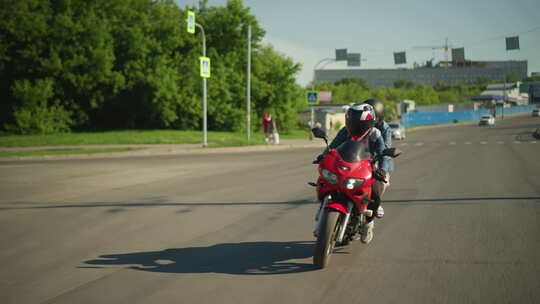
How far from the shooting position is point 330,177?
4.79 metres

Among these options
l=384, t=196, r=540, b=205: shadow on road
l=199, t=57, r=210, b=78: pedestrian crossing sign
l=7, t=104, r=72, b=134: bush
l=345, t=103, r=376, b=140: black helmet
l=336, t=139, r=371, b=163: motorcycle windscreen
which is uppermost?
l=199, t=57, r=210, b=78: pedestrian crossing sign

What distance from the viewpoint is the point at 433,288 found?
4.32 m

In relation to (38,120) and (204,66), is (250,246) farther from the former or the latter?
(38,120)

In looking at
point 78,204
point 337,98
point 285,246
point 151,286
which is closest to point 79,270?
point 151,286

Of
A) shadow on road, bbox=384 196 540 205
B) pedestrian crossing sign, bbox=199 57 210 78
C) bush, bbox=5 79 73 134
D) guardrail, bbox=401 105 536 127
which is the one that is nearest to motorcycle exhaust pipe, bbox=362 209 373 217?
shadow on road, bbox=384 196 540 205

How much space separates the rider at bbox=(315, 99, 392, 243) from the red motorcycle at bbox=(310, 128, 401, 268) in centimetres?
24

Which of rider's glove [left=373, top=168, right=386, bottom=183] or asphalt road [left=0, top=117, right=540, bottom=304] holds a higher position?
rider's glove [left=373, top=168, right=386, bottom=183]

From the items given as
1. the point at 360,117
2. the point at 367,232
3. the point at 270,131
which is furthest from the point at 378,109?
the point at 270,131

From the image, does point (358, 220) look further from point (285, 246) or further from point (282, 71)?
point (282, 71)

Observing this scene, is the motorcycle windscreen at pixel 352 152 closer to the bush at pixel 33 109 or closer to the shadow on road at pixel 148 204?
the shadow on road at pixel 148 204

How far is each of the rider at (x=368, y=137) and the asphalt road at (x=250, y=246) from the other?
567 mm

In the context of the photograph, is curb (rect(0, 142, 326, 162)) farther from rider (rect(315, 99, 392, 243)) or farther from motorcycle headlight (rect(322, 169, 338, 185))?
motorcycle headlight (rect(322, 169, 338, 185))

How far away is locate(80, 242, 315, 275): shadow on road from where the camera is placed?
4922 millimetres

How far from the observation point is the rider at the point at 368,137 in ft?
17.0
